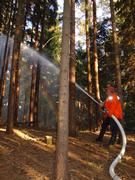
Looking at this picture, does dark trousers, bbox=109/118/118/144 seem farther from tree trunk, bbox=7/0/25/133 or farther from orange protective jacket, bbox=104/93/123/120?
tree trunk, bbox=7/0/25/133

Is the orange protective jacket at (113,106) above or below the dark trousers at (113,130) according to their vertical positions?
above

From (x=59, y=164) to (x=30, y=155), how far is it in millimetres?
2009

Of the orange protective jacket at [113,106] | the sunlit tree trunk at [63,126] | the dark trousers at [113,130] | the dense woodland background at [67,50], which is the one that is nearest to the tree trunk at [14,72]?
the dense woodland background at [67,50]

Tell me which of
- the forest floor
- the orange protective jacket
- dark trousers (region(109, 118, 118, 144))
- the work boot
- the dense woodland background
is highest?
the dense woodland background

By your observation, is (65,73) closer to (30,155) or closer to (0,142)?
(30,155)

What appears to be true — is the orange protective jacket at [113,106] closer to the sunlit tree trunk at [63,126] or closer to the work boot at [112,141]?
the work boot at [112,141]

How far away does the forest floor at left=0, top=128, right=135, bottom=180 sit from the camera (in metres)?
8.68

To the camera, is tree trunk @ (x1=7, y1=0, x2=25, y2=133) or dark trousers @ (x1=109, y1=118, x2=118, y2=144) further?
tree trunk @ (x1=7, y1=0, x2=25, y2=133)

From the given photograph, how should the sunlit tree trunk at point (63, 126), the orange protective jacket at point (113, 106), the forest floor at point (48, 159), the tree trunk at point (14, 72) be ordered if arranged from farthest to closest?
the tree trunk at point (14, 72) < the orange protective jacket at point (113, 106) < the forest floor at point (48, 159) < the sunlit tree trunk at point (63, 126)

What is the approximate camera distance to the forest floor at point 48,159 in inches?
342

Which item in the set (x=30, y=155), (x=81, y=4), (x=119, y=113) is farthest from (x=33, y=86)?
(x=30, y=155)

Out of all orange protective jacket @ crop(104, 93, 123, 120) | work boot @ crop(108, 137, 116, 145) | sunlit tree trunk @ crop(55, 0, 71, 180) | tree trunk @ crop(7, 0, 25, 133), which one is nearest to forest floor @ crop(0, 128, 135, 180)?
work boot @ crop(108, 137, 116, 145)

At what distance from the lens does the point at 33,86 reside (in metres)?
25.3

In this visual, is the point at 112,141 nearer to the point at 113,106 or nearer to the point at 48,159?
the point at 113,106
